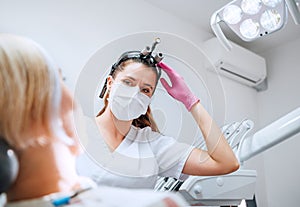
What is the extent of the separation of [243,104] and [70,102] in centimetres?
162

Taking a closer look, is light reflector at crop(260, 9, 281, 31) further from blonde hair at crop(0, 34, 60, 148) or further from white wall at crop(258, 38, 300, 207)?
white wall at crop(258, 38, 300, 207)

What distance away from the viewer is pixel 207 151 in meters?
1.14

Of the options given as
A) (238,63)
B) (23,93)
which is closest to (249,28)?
(238,63)

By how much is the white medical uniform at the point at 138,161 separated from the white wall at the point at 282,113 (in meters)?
1.16

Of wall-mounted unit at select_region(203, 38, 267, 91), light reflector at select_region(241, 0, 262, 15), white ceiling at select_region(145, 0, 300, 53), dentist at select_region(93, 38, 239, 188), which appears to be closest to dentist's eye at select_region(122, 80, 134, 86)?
dentist at select_region(93, 38, 239, 188)

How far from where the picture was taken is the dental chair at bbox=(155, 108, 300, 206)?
3.84 feet

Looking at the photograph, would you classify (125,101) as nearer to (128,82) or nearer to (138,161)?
(128,82)

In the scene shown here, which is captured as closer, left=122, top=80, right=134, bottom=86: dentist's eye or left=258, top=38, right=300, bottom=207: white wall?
left=122, top=80, right=134, bottom=86: dentist's eye

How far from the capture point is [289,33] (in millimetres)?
2211

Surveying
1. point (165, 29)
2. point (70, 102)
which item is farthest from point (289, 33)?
point (70, 102)

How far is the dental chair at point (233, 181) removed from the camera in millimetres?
1170

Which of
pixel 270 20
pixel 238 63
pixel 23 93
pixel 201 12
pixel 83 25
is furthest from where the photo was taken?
pixel 238 63

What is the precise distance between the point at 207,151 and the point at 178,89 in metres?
0.23

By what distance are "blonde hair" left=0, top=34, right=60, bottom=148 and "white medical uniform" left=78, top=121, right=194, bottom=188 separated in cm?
17
